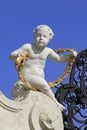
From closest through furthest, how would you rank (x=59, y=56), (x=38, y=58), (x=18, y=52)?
1. (x=18, y=52)
2. (x=38, y=58)
3. (x=59, y=56)

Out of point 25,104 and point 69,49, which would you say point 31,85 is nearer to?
point 25,104

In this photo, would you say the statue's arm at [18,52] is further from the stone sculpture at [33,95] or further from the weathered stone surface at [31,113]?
the weathered stone surface at [31,113]

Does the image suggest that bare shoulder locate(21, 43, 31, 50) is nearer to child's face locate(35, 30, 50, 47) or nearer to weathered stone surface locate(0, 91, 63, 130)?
child's face locate(35, 30, 50, 47)

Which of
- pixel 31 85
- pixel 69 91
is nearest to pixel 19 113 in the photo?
pixel 31 85

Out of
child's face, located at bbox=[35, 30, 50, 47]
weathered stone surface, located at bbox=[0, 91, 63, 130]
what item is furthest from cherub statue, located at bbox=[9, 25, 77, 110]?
weathered stone surface, located at bbox=[0, 91, 63, 130]

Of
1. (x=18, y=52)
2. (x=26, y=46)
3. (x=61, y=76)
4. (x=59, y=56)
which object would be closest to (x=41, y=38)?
(x=26, y=46)

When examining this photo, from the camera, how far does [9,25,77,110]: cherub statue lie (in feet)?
24.1

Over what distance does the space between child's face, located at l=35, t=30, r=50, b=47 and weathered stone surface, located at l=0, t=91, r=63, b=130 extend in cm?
84

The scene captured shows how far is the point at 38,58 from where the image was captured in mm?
7520

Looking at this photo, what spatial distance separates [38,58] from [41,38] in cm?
33

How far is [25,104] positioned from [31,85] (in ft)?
1.48

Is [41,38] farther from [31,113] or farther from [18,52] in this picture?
[31,113]

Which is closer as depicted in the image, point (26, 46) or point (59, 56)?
point (26, 46)

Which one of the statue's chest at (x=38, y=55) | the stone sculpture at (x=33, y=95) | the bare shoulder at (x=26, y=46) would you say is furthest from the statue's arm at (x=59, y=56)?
the bare shoulder at (x=26, y=46)
